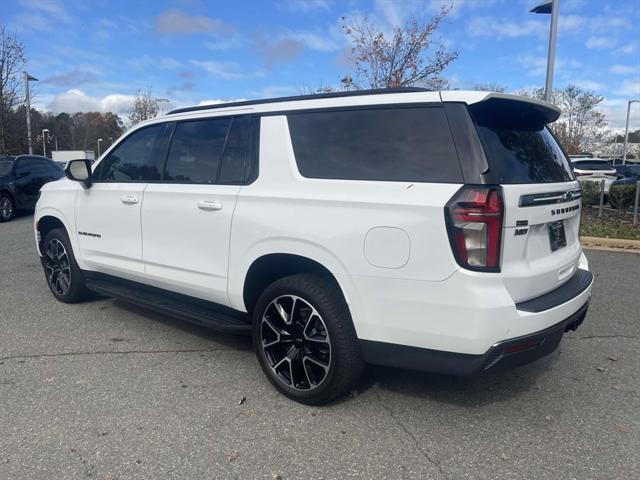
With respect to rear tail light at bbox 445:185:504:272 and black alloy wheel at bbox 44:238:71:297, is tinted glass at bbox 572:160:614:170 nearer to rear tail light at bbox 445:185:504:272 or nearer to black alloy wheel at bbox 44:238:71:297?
black alloy wheel at bbox 44:238:71:297

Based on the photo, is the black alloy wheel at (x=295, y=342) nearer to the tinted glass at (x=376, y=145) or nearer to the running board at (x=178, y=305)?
the running board at (x=178, y=305)

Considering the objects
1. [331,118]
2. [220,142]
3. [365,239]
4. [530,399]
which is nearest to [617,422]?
[530,399]

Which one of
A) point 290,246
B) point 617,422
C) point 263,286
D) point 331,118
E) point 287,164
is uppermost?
point 331,118

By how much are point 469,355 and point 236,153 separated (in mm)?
2108

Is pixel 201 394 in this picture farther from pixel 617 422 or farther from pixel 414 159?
pixel 617 422

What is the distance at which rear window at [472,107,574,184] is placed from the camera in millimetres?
2850

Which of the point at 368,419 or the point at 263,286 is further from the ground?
the point at 263,286

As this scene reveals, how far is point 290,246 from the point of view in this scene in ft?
10.8

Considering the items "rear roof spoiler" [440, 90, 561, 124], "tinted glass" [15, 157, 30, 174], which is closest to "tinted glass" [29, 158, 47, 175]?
"tinted glass" [15, 157, 30, 174]

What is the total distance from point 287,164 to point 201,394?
1.64 metres

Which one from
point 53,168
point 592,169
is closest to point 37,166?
point 53,168

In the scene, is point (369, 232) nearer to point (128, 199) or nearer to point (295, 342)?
point (295, 342)

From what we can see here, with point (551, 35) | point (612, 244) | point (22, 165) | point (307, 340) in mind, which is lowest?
point (612, 244)

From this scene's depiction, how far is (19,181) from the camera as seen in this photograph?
44.6ft
